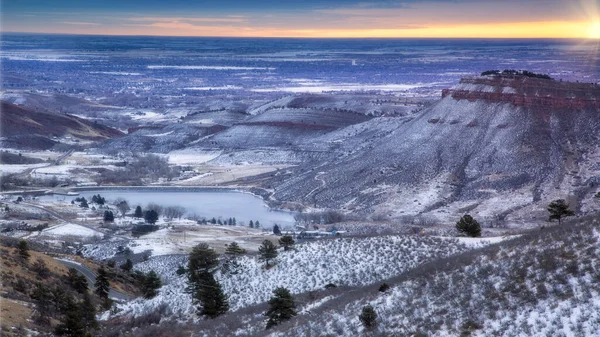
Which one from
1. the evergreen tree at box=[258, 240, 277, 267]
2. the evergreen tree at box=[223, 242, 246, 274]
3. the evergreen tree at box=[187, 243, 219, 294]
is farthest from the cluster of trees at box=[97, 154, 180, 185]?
the evergreen tree at box=[258, 240, 277, 267]

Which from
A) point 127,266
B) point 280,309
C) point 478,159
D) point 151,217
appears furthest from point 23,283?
point 478,159

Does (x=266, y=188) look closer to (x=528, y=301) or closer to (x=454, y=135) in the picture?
(x=454, y=135)

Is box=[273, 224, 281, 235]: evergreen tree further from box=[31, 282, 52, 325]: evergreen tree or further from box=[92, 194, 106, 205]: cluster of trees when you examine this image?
box=[31, 282, 52, 325]: evergreen tree

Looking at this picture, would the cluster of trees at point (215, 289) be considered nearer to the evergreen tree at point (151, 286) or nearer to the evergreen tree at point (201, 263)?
the evergreen tree at point (201, 263)

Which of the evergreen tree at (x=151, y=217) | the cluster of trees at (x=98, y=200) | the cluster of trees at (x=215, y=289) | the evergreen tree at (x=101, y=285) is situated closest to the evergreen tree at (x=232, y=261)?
the cluster of trees at (x=215, y=289)

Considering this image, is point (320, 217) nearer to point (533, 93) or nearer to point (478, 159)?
point (478, 159)

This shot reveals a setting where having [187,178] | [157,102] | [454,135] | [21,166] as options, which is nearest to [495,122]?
[454,135]
